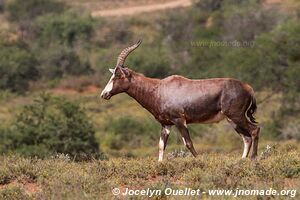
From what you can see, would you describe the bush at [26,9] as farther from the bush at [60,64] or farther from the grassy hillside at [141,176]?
the grassy hillside at [141,176]

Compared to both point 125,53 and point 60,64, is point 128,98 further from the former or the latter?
point 125,53

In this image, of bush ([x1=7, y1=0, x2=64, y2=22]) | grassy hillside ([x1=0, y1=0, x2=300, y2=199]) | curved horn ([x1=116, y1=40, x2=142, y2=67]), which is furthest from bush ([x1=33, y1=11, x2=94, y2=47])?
→ curved horn ([x1=116, y1=40, x2=142, y2=67])

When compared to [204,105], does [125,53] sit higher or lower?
higher

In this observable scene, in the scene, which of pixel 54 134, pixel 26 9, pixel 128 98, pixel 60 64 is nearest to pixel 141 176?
pixel 54 134

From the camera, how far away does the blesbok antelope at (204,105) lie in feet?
41.8

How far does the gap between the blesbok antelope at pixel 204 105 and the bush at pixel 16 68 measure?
1641 inches

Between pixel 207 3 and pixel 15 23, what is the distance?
2058cm

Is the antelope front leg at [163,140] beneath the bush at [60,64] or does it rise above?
above

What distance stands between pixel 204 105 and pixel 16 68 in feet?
143

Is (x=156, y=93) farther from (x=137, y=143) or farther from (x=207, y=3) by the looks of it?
(x=207, y=3)

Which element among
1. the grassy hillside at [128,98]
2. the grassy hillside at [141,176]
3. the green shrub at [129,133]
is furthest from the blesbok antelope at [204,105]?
the green shrub at [129,133]

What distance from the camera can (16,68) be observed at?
54.9 metres

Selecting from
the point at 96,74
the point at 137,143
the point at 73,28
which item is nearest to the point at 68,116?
the point at 137,143

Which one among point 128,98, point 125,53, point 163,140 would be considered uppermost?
point 125,53
